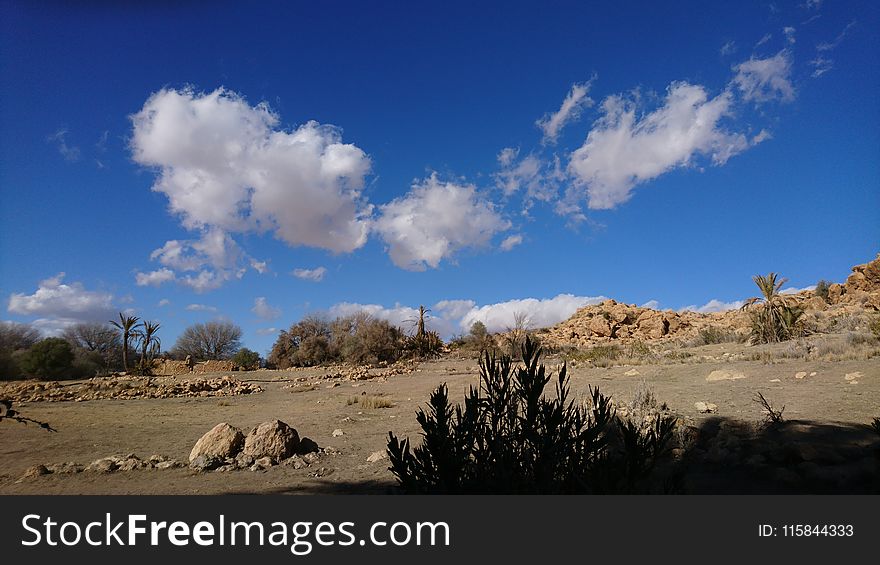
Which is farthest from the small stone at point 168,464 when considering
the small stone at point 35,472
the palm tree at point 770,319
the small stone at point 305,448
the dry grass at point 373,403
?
the palm tree at point 770,319

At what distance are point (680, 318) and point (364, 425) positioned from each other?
4025 cm

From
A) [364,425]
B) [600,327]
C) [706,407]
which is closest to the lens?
[706,407]

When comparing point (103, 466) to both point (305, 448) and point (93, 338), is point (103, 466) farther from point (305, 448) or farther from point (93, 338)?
point (93, 338)

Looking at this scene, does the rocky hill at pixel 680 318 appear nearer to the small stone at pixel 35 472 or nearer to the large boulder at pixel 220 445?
the large boulder at pixel 220 445

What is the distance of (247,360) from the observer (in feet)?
152

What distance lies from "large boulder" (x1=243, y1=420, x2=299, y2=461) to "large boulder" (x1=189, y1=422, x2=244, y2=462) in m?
0.17

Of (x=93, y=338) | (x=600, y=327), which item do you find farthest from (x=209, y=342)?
(x=600, y=327)

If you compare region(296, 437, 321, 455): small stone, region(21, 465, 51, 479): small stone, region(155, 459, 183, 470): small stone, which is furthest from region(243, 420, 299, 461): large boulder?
region(21, 465, 51, 479): small stone

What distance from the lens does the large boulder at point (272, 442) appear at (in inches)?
305

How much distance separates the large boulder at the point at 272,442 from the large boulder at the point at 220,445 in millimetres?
174

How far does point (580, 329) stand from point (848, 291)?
1977 cm

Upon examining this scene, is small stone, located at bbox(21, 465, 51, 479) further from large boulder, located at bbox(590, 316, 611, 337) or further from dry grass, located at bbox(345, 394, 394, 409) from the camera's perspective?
large boulder, located at bbox(590, 316, 611, 337)

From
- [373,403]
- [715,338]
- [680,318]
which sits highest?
[680,318]

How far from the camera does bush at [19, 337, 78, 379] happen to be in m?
31.4
